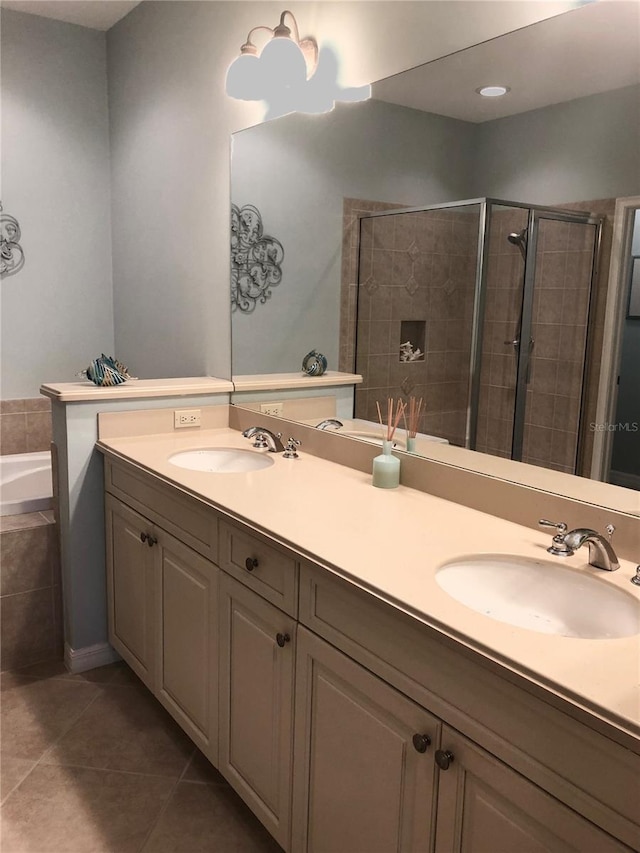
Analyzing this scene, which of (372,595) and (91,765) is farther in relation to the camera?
(91,765)

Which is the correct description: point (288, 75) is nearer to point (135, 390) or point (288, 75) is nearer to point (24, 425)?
point (135, 390)

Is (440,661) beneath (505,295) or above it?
beneath

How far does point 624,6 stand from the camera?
1.42 meters

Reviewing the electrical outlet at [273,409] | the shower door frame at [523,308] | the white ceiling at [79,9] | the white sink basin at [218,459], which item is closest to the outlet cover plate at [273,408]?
the electrical outlet at [273,409]

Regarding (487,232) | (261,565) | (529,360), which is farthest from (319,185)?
(261,565)

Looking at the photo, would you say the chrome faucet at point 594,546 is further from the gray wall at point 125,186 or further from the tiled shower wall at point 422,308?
the gray wall at point 125,186

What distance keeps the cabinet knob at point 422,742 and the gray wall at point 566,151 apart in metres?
1.08

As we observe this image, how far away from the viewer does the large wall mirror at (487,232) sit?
1.46m

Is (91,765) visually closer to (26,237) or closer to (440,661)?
(440,661)

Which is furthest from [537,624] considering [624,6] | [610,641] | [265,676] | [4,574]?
[4,574]

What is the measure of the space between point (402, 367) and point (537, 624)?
861 mm

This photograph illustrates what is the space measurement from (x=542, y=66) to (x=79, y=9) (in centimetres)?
265

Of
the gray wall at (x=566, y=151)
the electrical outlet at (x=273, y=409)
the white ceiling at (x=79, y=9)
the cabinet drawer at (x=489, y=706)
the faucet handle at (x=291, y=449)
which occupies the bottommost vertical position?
the cabinet drawer at (x=489, y=706)

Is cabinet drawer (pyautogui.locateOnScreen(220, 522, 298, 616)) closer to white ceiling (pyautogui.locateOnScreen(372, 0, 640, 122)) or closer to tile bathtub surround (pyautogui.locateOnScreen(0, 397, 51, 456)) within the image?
white ceiling (pyautogui.locateOnScreen(372, 0, 640, 122))
